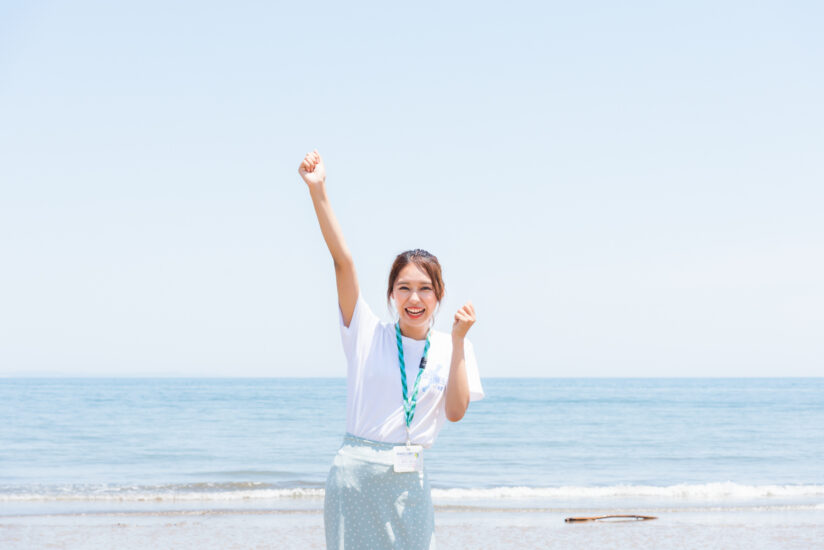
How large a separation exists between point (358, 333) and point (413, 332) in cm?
17

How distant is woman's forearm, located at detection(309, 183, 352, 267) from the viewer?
2.65m

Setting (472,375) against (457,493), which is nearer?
(472,375)

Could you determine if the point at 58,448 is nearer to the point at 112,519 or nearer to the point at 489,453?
the point at 489,453

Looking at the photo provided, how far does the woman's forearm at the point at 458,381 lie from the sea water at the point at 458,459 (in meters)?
8.39

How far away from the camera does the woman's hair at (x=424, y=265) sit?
108 inches

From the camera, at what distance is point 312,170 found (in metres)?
2.74

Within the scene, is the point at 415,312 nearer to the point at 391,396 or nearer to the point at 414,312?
the point at 414,312

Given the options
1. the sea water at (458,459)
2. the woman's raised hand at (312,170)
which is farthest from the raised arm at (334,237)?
the sea water at (458,459)

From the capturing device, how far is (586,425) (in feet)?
96.1

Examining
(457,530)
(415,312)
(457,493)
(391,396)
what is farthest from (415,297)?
(457,493)

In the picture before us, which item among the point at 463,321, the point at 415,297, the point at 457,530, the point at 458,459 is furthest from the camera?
the point at 458,459

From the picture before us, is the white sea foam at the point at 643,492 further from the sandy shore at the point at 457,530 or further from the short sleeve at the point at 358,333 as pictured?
the short sleeve at the point at 358,333

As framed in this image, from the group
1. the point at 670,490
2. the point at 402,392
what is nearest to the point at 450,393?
the point at 402,392

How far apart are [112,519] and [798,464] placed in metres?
13.8
